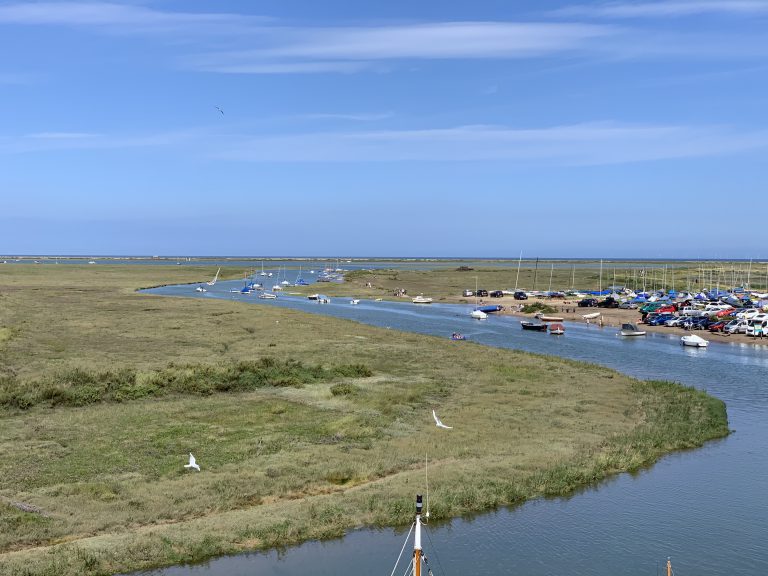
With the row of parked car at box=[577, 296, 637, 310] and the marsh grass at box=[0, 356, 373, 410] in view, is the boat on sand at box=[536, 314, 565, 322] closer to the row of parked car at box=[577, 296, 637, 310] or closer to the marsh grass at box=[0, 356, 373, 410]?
the row of parked car at box=[577, 296, 637, 310]

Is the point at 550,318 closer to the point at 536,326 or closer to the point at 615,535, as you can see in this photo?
the point at 536,326

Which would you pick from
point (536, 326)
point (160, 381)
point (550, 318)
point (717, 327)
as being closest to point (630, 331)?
point (536, 326)

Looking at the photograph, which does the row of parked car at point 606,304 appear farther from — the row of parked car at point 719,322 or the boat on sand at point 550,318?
the row of parked car at point 719,322

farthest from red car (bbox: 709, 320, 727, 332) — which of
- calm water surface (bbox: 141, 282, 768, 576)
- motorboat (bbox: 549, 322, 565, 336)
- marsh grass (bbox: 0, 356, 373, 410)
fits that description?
marsh grass (bbox: 0, 356, 373, 410)

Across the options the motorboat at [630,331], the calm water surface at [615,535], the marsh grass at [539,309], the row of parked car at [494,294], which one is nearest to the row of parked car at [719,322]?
the motorboat at [630,331]

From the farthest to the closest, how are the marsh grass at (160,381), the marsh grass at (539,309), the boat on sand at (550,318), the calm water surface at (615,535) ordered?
the marsh grass at (539,309) < the boat on sand at (550,318) < the marsh grass at (160,381) < the calm water surface at (615,535)

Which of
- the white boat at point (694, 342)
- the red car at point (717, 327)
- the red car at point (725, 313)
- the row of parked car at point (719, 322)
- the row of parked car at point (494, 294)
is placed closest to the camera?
the white boat at point (694, 342)

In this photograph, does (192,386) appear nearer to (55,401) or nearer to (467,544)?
(55,401)

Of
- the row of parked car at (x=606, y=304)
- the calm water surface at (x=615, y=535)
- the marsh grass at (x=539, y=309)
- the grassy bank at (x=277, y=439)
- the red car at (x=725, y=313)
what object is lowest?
the calm water surface at (x=615, y=535)
